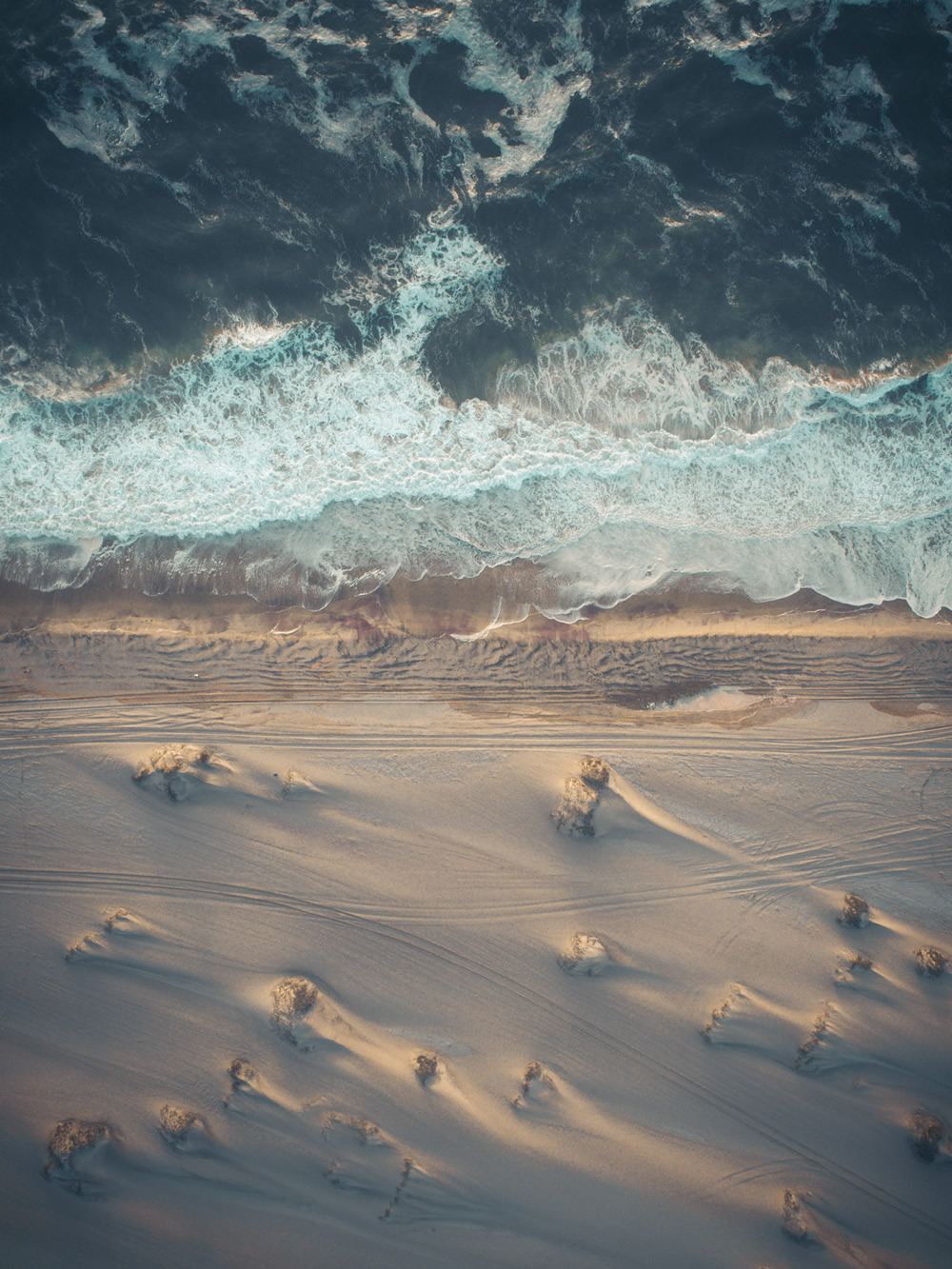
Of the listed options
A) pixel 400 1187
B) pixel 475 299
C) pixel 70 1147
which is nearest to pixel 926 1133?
A: pixel 400 1187

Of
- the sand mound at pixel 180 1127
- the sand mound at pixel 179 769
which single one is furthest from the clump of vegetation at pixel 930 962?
the sand mound at pixel 179 769

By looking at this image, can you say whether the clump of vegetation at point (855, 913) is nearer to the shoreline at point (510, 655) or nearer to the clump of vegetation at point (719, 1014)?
the clump of vegetation at point (719, 1014)

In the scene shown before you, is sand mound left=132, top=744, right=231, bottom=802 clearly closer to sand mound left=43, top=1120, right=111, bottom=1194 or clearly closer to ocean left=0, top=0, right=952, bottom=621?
ocean left=0, top=0, right=952, bottom=621

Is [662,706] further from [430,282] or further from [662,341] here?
[430,282]

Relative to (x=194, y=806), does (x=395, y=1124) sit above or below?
below

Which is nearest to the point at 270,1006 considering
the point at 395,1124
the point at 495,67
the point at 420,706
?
the point at 395,1124

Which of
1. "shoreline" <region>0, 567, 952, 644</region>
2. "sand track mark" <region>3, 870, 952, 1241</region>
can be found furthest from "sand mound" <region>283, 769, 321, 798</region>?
"shoreline" <region>0, 567, 952, 644</region>

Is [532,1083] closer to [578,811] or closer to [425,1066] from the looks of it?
[425,1066]
